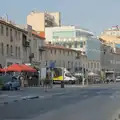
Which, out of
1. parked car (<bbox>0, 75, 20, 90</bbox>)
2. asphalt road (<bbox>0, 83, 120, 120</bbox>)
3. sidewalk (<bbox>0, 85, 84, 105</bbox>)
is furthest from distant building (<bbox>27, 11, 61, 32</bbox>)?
asphalt road (<bbox>0, 83, 120, 120</bbox>)

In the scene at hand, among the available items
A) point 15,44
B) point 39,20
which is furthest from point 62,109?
point 39,20

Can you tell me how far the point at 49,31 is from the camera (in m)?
146

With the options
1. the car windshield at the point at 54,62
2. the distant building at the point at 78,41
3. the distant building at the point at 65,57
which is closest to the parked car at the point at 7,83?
the car windshield at the point at 54,62

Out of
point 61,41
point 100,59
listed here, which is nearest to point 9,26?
point 61,41

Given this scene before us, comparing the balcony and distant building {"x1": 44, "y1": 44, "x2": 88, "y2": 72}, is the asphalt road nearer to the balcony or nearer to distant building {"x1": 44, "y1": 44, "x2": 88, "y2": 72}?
the balcony

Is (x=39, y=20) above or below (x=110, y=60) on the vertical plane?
above

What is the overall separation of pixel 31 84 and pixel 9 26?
13.4 metres

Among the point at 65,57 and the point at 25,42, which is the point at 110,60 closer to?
the point at 65,57

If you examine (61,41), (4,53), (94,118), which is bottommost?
(94,118)

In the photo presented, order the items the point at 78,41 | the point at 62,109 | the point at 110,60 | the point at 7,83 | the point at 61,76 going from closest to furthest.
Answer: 1. the point at 62,109
2. the point at 7,83
3. the point at 61,76
4. the point at 78,41
5. the point at 110,60

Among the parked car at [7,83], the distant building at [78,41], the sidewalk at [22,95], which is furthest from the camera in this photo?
the distant building at [78,41]

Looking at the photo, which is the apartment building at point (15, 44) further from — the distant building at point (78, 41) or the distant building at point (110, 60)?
the distant building at point (110, 60)

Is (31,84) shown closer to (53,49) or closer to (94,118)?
(53,49)

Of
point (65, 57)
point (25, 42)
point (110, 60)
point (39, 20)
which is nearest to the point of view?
point (25, 42)
